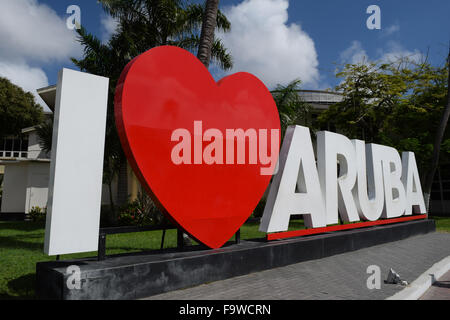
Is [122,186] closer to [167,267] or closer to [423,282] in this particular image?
[167,267]

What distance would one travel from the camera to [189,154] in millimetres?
5297

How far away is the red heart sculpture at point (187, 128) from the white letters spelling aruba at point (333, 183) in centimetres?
62

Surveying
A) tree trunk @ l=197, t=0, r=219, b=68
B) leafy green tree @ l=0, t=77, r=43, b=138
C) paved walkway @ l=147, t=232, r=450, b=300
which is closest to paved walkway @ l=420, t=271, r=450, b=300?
paved walkway @ l=147, t=232, r=450, b=300

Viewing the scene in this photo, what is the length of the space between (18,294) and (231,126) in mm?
4283

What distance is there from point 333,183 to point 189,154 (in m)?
4.42

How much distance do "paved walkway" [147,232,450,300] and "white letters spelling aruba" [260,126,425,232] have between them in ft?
3.10

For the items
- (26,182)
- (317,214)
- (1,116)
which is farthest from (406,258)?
(1,116)

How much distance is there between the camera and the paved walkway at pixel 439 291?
5.05 meters

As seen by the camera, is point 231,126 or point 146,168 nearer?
point 146,168

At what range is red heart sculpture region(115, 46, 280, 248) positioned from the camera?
4.70m

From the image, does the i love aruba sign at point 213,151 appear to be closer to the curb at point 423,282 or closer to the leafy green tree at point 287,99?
the curb at point 423,282
